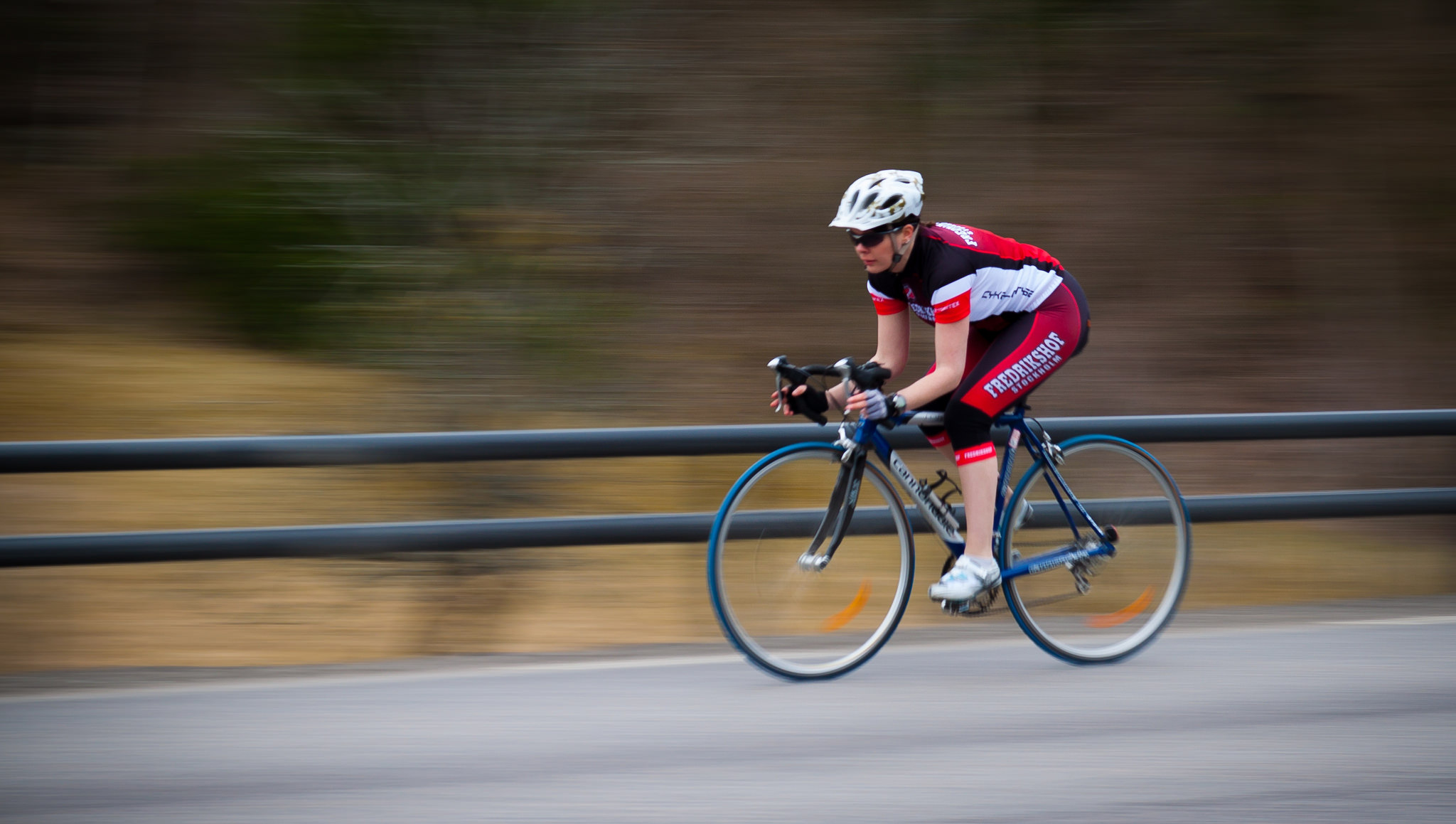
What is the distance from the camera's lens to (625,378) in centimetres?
895

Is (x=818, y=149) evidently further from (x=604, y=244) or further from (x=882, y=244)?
(x=882, y=244)

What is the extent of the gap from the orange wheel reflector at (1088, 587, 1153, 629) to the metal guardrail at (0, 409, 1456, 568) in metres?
0.91

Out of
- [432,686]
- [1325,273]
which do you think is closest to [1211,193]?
[1325,273]

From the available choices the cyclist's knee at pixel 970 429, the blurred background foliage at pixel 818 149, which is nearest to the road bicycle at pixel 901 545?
the cyclist's knee at pixel 970 429

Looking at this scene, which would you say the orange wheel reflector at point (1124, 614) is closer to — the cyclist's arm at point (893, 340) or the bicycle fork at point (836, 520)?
the bicycle fork at point (836, 520)

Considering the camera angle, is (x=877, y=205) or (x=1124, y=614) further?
(x=1124, y=614)

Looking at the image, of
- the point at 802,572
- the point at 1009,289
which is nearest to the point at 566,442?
the point at 802,572

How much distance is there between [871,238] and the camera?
4.75 metres

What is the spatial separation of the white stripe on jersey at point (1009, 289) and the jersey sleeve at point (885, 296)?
303mm

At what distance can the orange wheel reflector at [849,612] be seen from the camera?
4953 millimetres

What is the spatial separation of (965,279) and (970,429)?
60cm

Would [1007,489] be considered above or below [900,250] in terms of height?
below

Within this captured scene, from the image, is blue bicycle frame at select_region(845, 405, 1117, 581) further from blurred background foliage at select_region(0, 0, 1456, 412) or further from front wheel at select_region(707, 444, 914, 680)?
blurred background foliage at select_region(0, 0, 1456, 412)

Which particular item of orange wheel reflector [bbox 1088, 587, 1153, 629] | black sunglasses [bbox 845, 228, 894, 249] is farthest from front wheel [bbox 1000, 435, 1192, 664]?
black sunglasses [bbox 845, 228, 894, 249]
